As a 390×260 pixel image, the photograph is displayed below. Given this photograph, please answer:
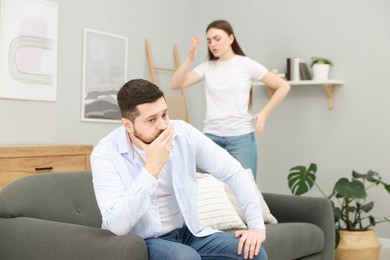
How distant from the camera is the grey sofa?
214cm

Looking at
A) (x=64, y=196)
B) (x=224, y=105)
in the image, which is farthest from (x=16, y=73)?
(x=64, y=196)

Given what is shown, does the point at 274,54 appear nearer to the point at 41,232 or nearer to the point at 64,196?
the point at 64,196

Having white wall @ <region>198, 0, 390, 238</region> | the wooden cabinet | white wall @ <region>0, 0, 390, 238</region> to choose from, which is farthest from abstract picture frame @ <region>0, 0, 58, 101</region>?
white wall @ <region>198, 0, 390, 238</region>

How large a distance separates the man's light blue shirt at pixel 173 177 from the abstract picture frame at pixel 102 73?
2.68m

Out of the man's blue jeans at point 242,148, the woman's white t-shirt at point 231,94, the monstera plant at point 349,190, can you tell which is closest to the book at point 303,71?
the monstera plant at point 349,190

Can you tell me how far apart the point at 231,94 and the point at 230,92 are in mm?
14

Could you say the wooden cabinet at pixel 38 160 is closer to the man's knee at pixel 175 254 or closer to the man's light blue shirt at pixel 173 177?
the man's light blue shirt at pixel 173 177

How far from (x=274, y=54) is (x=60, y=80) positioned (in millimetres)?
2006

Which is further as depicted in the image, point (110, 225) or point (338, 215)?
point (338, 215)

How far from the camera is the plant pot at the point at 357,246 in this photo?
4.63 m

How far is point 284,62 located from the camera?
18.7ft

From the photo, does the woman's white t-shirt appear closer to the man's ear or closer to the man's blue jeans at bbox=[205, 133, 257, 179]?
the man's blue jeans at bbox=[205, 133, 257, 179]

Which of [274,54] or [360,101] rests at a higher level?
[274,54]

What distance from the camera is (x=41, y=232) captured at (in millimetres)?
2332
